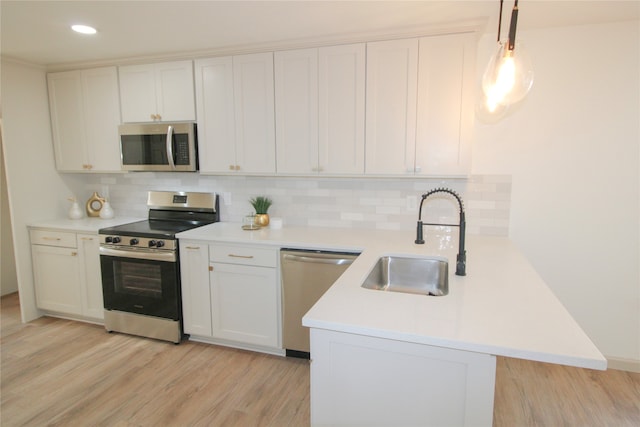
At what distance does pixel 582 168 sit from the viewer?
2.55 metres

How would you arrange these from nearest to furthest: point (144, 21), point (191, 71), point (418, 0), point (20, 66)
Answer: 1. point (418, 0)
2. point (144, 21)
3. point (191, 71)
4. point (20, 66)

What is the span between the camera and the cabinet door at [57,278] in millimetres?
3275

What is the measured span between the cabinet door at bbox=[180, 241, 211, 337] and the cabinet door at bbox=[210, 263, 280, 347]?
63mm

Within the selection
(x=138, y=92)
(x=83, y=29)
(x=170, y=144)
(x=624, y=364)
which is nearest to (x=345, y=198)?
(x=170, y=144)

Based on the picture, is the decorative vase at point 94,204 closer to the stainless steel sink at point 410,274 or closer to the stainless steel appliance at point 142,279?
the stainless steel appliance at point 142,279

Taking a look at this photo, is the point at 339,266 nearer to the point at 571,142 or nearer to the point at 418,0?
the point at 418,0

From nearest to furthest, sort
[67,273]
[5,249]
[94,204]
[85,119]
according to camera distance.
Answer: [67,273]
[85,119]
[94,204]
[5,249]

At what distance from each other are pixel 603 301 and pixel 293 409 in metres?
2.32

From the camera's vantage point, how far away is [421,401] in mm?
1236

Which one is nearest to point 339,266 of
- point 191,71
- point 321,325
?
point 321,325

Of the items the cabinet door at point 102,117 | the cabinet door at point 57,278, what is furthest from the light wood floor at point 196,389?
the cabinet door at point 102,117

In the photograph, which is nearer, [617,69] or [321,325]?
[321,325]

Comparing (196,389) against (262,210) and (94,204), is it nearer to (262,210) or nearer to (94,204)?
(262,210)

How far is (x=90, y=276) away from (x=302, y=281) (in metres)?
2.04
